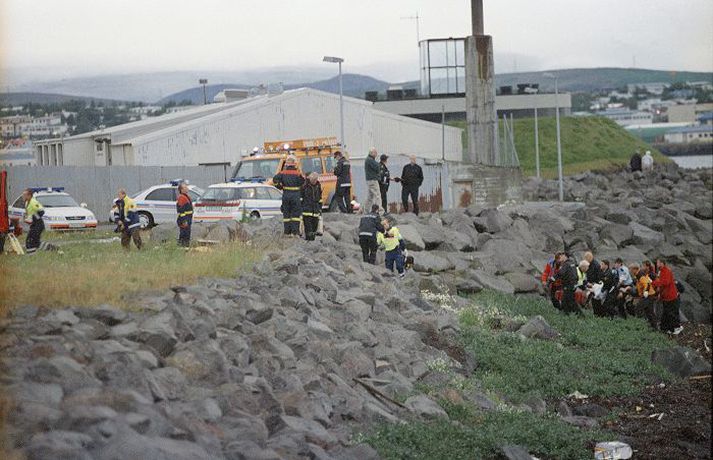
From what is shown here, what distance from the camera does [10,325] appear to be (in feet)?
39.0

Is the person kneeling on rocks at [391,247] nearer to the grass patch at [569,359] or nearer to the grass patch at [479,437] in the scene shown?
the grass patch at [569,359]

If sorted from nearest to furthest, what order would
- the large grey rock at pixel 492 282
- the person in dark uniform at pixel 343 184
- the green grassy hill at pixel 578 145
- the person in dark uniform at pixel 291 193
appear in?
the person in dark uniform at pixel 291 193
the large grey rock at pixel 492 282
the person in dark uniform at pixel 343 184
the green grassy hill at pixel 578 145

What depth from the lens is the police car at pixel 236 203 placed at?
32094 mm

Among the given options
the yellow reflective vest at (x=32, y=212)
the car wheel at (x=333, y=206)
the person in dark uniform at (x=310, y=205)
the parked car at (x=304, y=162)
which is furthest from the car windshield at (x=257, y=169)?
the yellow reflective vest at (x=32, y=212)

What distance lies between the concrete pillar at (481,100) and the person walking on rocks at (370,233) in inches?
765

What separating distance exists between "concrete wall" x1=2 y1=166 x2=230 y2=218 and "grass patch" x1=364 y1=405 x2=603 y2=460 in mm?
27621

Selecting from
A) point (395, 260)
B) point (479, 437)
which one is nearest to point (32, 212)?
point (395, 260)

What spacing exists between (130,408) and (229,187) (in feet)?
72.8

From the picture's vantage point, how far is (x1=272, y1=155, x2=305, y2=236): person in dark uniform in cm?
2558

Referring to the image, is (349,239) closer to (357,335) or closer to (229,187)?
(229,187)

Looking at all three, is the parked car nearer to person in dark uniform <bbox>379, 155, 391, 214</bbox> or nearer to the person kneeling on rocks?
person in dark uniform <bbox>379, 155, 391, 214</bbox>

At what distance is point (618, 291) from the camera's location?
27.6m

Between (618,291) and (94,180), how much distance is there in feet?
70.1

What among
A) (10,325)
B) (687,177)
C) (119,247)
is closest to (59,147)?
(119,247)
